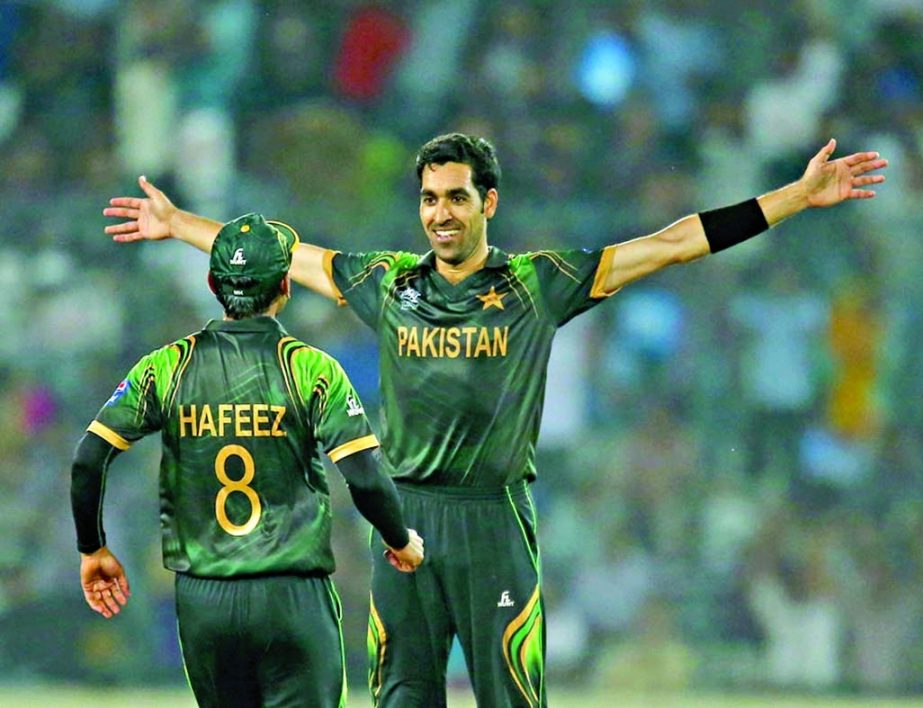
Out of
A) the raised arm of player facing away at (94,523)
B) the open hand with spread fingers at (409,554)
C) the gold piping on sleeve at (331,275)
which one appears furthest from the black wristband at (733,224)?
the raised arm of player facing away at (94,523)

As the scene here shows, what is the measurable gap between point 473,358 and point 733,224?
90 cm

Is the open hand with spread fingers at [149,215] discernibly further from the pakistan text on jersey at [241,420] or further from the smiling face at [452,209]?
the pakistan text on jersey at [241,420]

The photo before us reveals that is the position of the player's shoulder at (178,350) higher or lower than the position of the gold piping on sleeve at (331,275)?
lower

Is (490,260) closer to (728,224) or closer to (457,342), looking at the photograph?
(457,342)

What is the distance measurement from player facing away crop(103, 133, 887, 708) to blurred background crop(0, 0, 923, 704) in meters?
3.95

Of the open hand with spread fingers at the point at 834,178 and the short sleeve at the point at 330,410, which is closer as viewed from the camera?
the short sleeve at the point at 330,410

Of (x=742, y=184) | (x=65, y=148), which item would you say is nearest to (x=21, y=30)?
(x=65, y=148)

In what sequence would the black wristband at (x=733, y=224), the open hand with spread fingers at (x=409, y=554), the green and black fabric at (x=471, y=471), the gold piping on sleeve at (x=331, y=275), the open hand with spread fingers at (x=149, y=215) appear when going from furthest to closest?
the open hand with spread fingers at (x=149, y=215)
the gold piping on sleeve at (x=331, y=275)
the black wristband at (x=733, y=224)
the green and black fabric at (x=471, y=471)
the open hand with spread fingers at (x=409, y=554)

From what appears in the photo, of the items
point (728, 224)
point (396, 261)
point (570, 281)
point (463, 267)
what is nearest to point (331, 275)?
point (396, 261)

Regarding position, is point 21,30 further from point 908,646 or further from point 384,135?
point 908,646

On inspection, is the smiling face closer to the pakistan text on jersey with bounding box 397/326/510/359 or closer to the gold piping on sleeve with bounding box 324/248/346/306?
the pakistan text on jersey with bounding box 397/326/510/359

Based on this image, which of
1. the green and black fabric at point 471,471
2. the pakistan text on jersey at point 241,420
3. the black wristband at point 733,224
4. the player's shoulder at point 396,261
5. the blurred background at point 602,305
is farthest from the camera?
the blurred background at point 602,305

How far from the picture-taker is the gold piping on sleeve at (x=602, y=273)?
5.13 m

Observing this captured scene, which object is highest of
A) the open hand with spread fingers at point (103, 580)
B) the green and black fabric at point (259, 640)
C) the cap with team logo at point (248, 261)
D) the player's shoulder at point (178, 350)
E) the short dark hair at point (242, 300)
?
the cap with team logo at point (248, 261)
